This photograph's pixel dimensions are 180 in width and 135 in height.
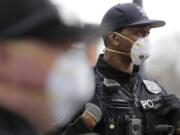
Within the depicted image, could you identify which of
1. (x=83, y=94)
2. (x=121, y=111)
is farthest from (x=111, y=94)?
(x=83, y=94)

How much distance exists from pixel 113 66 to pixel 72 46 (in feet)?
6.98

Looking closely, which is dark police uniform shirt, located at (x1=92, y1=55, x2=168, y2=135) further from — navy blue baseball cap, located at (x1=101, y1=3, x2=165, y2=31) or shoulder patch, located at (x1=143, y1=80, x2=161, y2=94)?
navy blue baseball cap, located at (x1=101, y1=3, x2=165, y2=31)

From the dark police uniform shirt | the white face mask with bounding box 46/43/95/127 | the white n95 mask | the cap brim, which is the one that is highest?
the white face mask with bounding box 46/43/95/127

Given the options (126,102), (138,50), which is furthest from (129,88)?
(138,50)

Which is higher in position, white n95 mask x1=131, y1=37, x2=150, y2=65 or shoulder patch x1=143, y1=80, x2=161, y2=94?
white n95 mask x1=131, y1=37, x2=150, y2=65

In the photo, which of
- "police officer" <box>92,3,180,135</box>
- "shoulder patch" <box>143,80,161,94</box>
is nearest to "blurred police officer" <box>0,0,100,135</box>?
"police officer" <box>92,3,180,135</box>

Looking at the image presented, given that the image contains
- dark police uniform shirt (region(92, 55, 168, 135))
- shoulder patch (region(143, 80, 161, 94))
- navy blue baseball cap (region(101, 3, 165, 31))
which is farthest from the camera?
navy blue baseball cap (region(101, 3, 165, 31))

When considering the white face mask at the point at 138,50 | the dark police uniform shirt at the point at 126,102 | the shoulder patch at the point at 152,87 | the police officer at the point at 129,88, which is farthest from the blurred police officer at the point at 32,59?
the white face mask at the point at 138,50

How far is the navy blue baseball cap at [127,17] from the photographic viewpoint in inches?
151

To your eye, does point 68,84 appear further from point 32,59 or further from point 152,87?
point 152,87

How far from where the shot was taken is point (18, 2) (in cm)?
152

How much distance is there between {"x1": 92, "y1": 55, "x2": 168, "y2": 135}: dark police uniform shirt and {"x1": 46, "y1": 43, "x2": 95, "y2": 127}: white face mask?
173 cm

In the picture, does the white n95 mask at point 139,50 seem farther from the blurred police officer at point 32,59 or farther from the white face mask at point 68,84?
the blurred police officer at point 32,59

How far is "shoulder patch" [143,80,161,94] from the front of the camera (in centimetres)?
370
